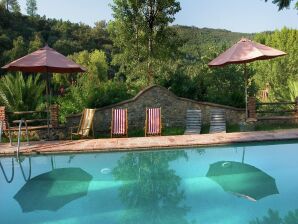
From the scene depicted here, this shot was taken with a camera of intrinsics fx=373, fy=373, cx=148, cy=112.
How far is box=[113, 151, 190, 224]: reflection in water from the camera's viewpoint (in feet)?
20.2

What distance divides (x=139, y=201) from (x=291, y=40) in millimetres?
38225

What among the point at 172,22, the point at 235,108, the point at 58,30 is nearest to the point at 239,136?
the point at 235,108

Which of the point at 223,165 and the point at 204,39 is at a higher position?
the point at 204,39

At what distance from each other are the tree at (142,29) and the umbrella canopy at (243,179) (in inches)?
296

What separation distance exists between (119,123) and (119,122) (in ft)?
0.11

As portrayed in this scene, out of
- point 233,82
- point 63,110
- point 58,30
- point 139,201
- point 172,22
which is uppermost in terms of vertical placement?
point 58,30

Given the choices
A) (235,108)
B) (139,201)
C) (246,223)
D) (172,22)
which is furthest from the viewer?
(172,22)

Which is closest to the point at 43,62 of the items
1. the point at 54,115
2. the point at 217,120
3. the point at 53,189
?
the point at 54,115

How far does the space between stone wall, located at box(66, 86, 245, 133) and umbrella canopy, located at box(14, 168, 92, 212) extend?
397 centimetres

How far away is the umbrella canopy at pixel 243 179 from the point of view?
7.27 meters

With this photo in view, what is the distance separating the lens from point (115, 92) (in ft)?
45.3

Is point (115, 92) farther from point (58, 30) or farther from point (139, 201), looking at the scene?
point (58, 30)

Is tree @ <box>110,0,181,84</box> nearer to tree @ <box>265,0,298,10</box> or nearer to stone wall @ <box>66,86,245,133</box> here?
stone wall @ <box>66,86,245,133</box>

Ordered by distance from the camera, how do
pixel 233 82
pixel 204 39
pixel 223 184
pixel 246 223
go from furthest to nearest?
1. pixel 204 39
2. pixel 233 82
3. pixel 223 184
4. pixel 246 223
